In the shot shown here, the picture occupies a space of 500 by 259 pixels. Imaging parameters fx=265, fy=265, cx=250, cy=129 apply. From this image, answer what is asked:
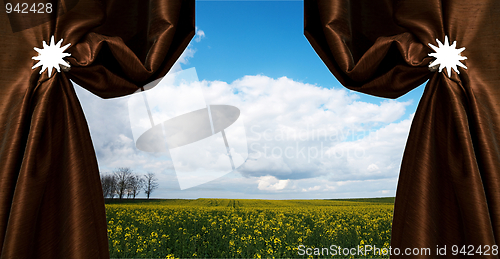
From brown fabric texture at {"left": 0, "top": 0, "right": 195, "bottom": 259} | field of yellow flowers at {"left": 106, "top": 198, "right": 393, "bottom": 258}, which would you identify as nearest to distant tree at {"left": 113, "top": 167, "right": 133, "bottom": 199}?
field of yellow flowers at {"left": 106, "top": 198, "right": 393, "bottom": 258}

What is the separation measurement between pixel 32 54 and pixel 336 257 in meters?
2.38

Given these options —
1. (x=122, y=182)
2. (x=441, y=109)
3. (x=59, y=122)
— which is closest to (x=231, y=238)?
(x=59, y=122)

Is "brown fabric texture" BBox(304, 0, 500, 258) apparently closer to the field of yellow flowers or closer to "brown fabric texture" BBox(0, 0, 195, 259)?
"brown fabric texture" BBox(0, 0, 195, 259)

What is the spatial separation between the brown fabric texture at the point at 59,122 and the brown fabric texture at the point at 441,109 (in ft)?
2.94

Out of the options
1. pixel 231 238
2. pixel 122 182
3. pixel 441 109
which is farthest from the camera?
pixel 122 182

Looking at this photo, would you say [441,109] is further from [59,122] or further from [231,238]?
[231,238]

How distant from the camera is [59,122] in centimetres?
109

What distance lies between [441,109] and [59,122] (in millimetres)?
1565

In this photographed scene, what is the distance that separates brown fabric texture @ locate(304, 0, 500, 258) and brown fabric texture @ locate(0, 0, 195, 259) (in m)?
0.90

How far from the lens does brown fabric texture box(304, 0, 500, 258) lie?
0.97 meters

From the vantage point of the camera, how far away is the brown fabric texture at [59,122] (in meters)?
0.97

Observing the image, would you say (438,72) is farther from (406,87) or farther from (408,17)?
(408,17)

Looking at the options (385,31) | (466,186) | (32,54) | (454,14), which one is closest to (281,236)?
(466,186)

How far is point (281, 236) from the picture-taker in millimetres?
2398
